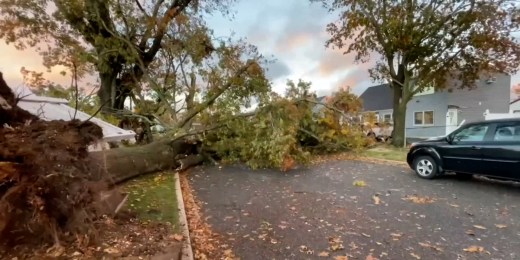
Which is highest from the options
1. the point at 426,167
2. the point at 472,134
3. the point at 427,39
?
the point at 427,39

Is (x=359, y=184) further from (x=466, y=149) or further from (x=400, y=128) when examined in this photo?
(x=400, y=128)

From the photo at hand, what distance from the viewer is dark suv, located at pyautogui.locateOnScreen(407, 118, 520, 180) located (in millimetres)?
7031

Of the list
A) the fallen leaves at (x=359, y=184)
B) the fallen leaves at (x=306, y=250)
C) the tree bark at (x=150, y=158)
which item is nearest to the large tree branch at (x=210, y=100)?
the tree bark at (x=150, y=158)

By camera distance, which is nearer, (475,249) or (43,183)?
(43,183)

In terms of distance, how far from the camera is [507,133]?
7.20 meters

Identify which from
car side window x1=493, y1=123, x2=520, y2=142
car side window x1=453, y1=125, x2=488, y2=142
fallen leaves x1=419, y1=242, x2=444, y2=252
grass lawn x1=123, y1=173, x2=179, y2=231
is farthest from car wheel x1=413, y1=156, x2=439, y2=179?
grass lawn x1=123, y1=173, x2=179, y2=231

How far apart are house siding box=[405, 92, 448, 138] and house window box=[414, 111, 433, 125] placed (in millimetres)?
231

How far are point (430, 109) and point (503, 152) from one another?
64.1 ft

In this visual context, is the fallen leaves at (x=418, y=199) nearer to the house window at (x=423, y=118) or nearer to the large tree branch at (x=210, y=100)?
the large tree branch at (x=210, y=100)

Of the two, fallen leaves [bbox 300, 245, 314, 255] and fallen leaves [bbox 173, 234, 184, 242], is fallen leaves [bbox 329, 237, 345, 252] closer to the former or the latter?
fallen leaves [bbox 300, 245, 314, 255]

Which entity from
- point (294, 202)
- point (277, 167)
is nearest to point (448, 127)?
point (277, 167)

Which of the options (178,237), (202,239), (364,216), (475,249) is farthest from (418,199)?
(178,237)

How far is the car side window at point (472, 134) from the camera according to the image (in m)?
7.64

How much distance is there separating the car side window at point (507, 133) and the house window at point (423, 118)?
62.3ft
